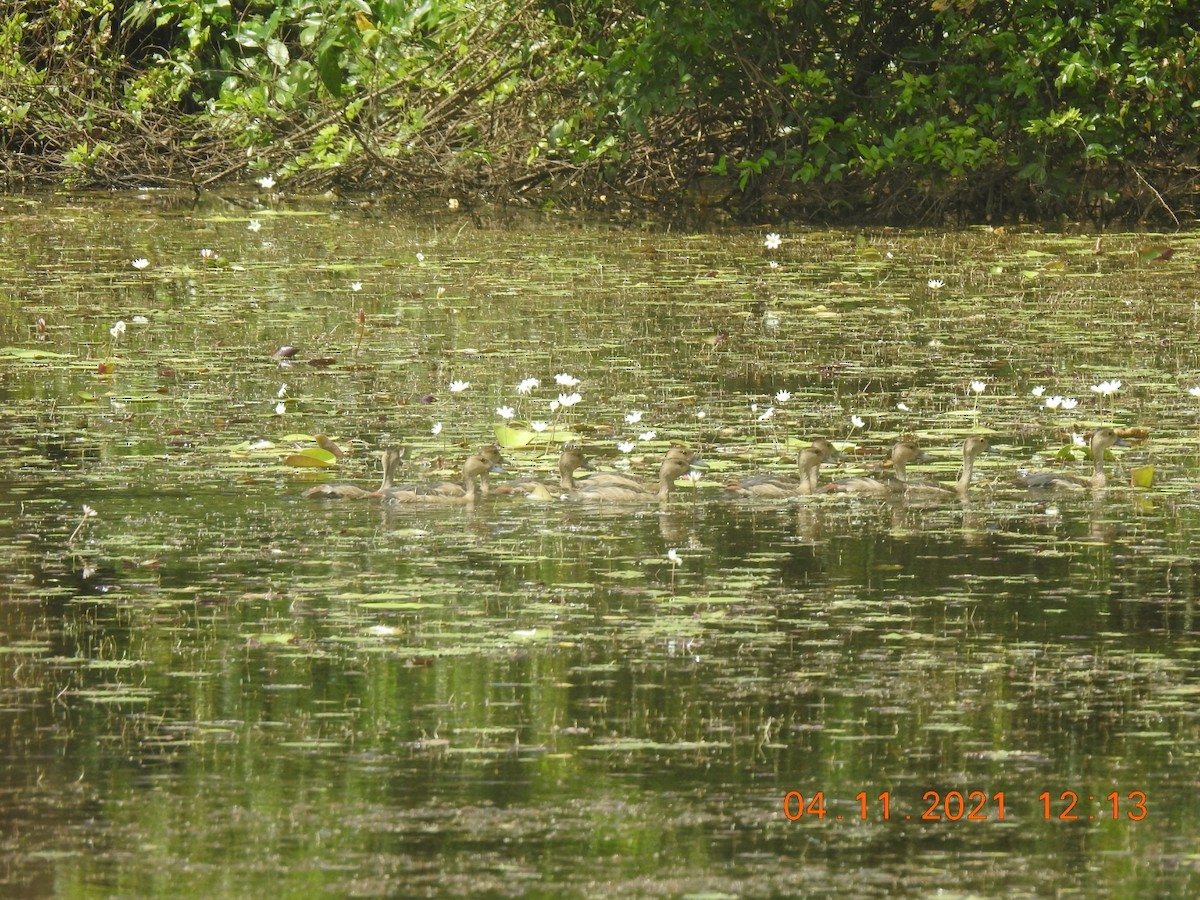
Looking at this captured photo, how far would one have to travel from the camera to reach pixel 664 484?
7.61 meters

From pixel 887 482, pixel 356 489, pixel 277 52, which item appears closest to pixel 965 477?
pixel 887 482

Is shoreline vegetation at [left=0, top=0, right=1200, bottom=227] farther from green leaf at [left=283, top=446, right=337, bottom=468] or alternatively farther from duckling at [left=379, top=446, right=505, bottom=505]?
duckling at [left=379, top=446, right=505, bottom=505]

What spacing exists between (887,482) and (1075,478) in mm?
611

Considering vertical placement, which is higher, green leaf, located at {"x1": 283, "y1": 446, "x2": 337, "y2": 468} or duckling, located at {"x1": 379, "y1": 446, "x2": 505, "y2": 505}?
green leaf, located at {"x1": 283, "y1": 446, "x2": 337, "y2": 468}

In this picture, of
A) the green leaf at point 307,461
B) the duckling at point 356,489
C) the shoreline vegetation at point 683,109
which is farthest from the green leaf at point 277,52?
the duckling at point 356,489

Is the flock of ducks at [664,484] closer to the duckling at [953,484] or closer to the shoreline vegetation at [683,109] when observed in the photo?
the duckling at [953,484]

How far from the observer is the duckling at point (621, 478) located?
301 inches

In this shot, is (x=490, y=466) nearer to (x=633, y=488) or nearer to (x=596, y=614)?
(x=633, y=488)

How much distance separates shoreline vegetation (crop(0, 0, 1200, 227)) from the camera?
637 inches

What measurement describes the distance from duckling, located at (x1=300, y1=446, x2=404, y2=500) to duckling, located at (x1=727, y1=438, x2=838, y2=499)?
1.11 meters

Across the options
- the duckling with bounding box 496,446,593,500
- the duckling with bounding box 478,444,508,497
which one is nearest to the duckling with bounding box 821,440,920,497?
the duckling with bounding box 496,446,593,500

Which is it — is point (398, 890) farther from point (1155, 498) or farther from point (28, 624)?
point (1155, 498)

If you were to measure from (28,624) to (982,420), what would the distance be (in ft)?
14.1

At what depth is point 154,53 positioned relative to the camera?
2164 centimetres
